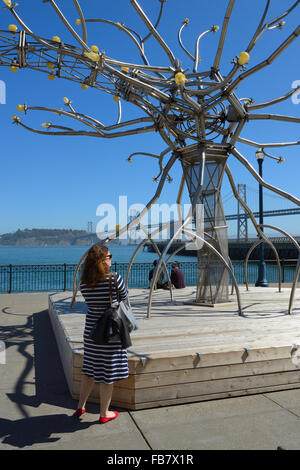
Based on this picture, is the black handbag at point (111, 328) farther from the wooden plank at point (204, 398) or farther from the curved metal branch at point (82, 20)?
the curved metal branch at point (82, 20)

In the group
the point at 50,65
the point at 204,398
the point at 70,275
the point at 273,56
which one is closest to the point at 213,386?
the point at 204,398

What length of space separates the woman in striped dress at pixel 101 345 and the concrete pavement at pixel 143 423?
1.09 ft

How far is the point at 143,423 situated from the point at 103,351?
2.72ft

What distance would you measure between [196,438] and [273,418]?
3.03 feet

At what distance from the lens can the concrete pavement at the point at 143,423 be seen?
3.38 meters

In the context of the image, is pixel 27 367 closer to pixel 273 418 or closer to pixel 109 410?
pixel 109 410

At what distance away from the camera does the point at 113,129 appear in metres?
8.59

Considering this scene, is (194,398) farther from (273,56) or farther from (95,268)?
(273,56)

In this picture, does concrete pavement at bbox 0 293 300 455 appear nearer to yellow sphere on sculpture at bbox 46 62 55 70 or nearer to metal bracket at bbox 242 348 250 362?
metal bracket at bbox 242 348 250 362

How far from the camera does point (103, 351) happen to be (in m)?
3.74

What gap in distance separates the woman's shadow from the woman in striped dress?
46 centimetres

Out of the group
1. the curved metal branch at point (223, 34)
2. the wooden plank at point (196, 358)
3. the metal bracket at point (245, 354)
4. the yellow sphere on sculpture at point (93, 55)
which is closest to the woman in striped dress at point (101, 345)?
the wooden plank at point (196, 358)

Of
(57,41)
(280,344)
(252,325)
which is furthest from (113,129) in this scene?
(280,344)

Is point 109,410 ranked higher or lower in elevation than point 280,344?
lower
